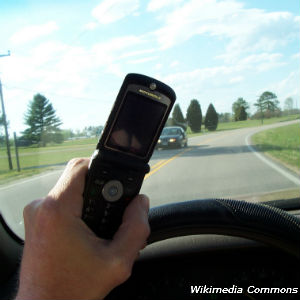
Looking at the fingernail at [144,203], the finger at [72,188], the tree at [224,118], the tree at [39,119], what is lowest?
the fingernail at [144,203]

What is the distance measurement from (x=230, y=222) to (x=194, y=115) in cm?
406

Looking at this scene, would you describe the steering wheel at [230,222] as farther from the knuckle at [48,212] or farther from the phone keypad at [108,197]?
the knuckle at [48,212]

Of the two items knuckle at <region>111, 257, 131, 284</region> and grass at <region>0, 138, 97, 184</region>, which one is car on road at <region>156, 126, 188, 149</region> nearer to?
grass at <region>0, 138, 97, 184</region>

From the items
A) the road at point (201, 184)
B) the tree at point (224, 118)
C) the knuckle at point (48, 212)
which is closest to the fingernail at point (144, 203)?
the knuckle at point (48, 212)

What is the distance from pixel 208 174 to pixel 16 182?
433 cm

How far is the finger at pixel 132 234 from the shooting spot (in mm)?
1181

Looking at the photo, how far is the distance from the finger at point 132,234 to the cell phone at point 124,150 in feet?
0.26

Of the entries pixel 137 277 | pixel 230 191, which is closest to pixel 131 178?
pixel 137 277

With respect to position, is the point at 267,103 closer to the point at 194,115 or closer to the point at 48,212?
the point at 194,115

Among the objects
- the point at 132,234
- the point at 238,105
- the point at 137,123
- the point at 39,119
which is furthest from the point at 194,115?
the point at 132,234

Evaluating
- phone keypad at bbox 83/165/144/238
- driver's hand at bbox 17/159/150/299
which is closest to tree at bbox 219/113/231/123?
phone keypad at bbox 83/165/144/238

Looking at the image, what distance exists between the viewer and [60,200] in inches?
45.7

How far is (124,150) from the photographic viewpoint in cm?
153

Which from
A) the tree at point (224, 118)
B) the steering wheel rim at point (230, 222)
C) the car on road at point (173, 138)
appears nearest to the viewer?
the steering wheel rim at point (230, 222)
